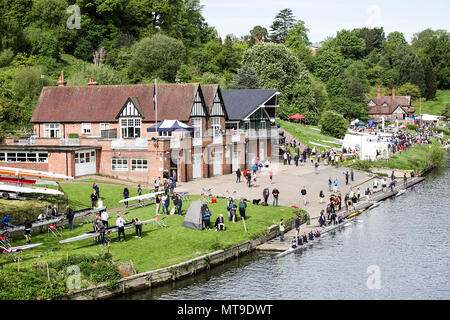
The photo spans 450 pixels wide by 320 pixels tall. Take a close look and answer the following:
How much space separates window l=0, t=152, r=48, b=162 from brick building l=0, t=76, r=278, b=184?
3.8 inches

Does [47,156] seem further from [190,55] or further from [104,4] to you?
[190,55]

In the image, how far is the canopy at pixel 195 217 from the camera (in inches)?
1673

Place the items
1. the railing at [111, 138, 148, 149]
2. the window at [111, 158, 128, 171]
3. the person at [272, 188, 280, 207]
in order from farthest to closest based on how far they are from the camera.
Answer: the window at [111, 158, 128, 171]
the railing at [111, 138, 148, 149]
the person at [272, 188, 280, 207]

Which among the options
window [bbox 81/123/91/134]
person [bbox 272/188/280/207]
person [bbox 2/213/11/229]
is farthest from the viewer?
window [bbox 81/123/91/134]

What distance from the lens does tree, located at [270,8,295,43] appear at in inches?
6127

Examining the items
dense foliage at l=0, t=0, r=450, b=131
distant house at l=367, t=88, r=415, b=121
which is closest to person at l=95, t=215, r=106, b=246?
dense foliage at l=0, t=0, r=450, b=131

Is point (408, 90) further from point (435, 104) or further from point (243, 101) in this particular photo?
point (243, 101)

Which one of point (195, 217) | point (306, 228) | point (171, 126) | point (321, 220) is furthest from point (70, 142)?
point (321, 220)

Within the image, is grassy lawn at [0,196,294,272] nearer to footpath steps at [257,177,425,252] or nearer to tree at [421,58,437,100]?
footpath steps at [257,177,425,252]

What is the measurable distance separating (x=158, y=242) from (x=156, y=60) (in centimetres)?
6132

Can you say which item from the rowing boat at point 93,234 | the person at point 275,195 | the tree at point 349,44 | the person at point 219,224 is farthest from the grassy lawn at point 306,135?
the tree at point 349,44

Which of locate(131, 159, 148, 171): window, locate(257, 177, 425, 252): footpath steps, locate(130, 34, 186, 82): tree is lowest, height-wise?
locate(257, 177, 425, 252): footpath steps

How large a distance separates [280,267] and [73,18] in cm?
7497

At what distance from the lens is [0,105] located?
66.4 metres
